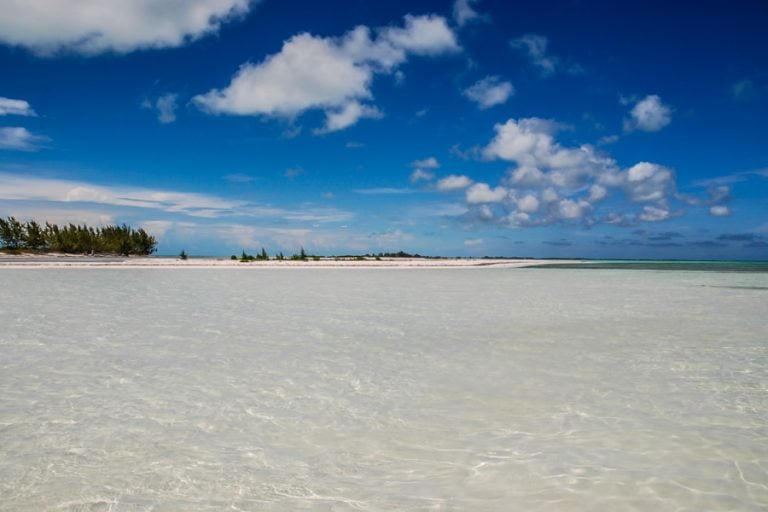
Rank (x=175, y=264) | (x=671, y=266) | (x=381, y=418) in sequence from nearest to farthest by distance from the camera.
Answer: (x=381, y=418), (x=175, y=264), (x=671, y=266)

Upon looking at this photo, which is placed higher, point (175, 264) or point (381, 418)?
point (175, 264)

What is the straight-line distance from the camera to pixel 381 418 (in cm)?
544

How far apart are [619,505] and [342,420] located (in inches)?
109

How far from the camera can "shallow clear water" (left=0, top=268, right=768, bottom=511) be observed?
376cm

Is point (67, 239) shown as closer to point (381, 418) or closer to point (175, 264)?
point (175, 264)

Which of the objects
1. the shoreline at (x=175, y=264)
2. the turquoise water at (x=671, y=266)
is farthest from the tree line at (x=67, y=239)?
the turquoise water at (x=671, y=266)

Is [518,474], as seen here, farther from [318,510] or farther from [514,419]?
[318,510]

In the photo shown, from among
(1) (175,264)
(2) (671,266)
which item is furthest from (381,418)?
(2) (671,266)

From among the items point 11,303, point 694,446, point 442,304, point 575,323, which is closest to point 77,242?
point 11,303

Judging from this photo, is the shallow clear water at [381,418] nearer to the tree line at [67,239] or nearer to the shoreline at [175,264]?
the shoreline at [175,264]

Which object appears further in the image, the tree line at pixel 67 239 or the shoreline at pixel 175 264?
the tree line at pixel 67 239

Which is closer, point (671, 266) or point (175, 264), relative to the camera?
point (175, 264)

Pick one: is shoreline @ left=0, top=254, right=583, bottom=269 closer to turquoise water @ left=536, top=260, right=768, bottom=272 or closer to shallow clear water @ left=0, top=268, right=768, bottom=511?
turquoise water @ left=536, top=260, right=768, bottom=272

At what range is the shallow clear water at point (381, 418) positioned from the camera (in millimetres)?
3765
